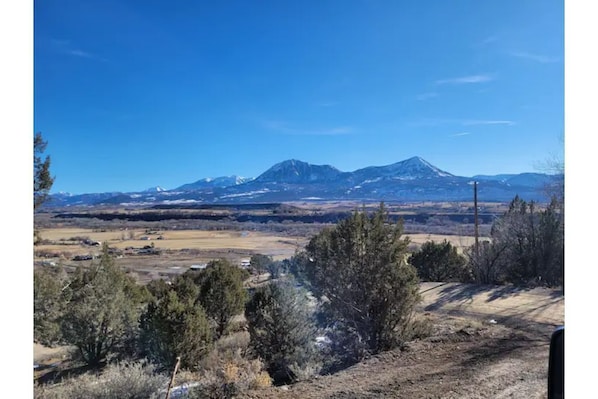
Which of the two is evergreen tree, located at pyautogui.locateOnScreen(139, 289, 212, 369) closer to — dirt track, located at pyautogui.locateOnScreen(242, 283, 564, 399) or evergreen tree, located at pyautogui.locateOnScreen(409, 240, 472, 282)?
dirt track, located at pyautogui.locateOnScreen(242, 283, 564, 399)

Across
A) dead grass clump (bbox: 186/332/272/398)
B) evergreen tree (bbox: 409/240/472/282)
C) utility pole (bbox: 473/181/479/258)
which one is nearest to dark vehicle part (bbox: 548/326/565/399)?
dead grass clump (bbox: 186/332/272/398)

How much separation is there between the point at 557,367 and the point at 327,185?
3.57 meters

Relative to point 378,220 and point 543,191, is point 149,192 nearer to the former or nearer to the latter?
point 378,220

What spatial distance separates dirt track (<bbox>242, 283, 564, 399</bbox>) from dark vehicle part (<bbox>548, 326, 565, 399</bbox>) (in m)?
1.62

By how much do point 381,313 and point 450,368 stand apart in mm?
927

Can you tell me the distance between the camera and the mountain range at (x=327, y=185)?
4020 mm

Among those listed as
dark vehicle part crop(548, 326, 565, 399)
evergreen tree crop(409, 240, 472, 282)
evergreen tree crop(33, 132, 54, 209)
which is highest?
evergreen tree crop(33, 132, 54, 209)

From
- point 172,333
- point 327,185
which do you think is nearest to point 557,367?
point 172,333

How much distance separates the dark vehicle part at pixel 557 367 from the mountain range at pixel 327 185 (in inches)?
122

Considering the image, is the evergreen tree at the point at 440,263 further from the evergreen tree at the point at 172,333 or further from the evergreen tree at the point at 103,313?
the evergreen tree at the point at 103,313

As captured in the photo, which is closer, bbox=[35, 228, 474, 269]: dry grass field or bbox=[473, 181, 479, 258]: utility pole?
bbox=[35, 228, 474, 269]: dry grass field

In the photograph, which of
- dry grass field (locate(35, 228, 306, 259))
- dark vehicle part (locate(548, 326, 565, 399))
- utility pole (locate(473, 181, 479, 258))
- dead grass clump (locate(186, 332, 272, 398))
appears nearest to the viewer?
dark vehicle part (locate(548, 326, 565, 399))

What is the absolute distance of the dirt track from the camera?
2.41 meters

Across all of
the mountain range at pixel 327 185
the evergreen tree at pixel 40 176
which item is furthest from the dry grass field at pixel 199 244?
the evergreen tree at pixel 40 176
